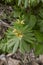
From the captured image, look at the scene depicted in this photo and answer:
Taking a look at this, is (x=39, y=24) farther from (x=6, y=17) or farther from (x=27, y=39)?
(x=6, y=17)

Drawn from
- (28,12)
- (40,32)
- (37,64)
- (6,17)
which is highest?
(28,12)

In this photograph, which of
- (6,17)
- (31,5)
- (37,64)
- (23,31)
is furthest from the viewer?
(6,17)

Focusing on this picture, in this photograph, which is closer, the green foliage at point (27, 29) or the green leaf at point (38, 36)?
the green foliage at point (27, 29)

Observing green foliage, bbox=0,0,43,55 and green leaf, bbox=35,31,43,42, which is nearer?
green foliage, bbox=0,0,43,55

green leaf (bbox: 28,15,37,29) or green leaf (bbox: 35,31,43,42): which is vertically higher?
green leaf (bbox: 28,15,37,29)

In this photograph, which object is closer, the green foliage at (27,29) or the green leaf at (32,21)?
the green foliage at (27,29)

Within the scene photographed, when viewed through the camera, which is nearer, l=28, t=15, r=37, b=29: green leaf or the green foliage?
the green foliage

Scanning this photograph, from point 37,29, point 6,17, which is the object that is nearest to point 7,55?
point 6,17

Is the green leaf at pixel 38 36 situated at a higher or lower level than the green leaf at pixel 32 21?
lower
